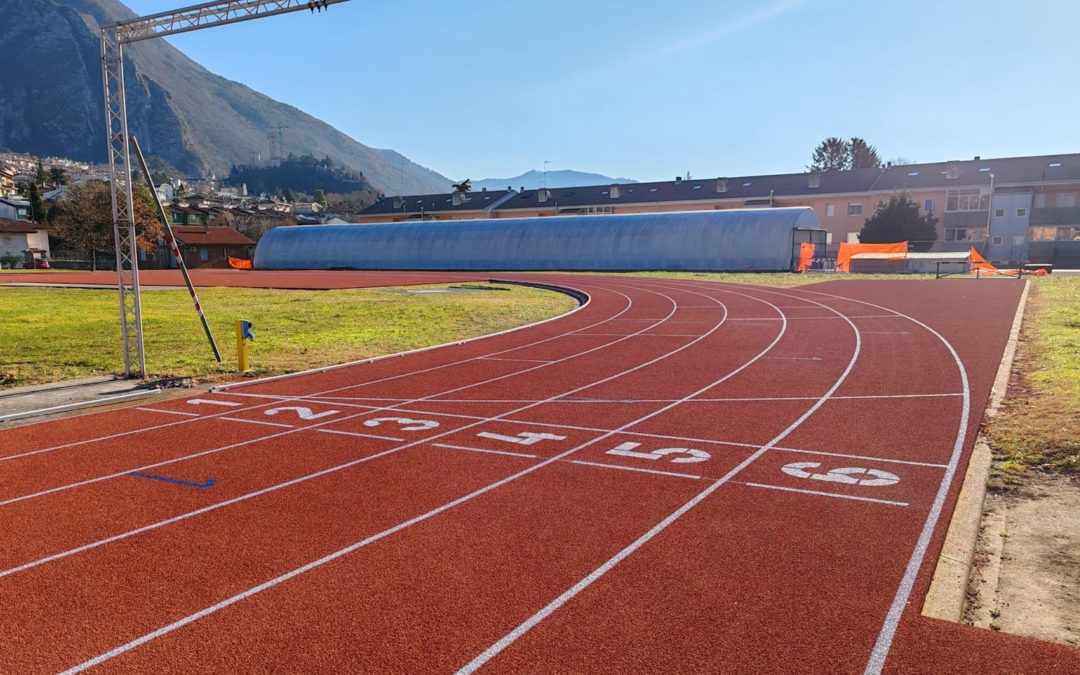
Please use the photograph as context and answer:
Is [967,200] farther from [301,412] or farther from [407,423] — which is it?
[301,412]

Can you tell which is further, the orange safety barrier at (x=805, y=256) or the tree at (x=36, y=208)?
the tree at (x=36, y=208)

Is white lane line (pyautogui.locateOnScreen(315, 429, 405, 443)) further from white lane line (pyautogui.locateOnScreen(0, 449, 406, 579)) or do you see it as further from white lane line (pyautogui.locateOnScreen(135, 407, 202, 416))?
white lane line (pyautogui.locateOnScreen(135, 407, 202, 416))

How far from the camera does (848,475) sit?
661 centimetres

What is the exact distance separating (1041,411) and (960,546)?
4.69 metres

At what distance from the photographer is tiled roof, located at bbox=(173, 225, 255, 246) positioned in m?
69.6

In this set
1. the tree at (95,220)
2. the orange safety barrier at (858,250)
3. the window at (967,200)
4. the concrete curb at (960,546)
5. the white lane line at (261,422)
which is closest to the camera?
the concrete curb at (960,546)

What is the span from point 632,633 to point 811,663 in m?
0.95

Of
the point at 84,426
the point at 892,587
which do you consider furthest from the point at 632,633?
the point at 84,426

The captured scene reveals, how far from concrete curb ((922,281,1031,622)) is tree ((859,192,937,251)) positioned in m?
49.9

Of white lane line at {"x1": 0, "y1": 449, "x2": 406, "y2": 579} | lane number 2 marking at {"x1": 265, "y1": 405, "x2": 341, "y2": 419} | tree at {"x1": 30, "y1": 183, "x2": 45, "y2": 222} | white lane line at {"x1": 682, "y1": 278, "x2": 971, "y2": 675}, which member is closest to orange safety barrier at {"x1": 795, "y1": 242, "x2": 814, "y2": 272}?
white lane line at {"x1": 682, "y1": 278, "x2": 971, "y2": 675}

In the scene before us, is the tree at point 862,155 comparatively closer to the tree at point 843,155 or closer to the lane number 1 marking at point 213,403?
the tree at point 843,155

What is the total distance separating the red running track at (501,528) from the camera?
386 cm

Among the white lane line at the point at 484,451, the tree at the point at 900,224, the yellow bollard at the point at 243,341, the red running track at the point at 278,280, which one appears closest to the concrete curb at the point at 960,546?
the white lane line at the point at 484,451

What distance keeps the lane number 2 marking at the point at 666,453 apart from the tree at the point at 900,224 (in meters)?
50.5
